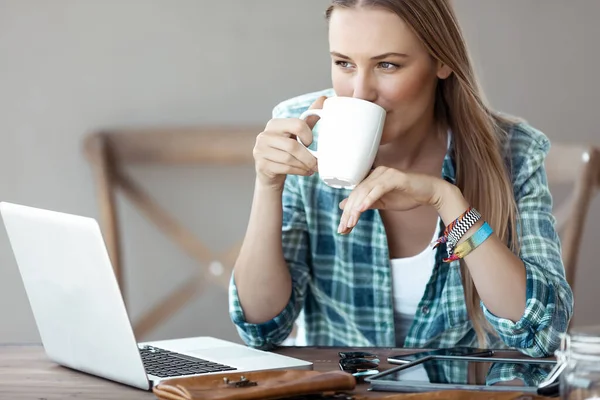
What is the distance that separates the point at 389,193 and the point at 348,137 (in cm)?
17

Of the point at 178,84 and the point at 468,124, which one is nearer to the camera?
the point at 468,124

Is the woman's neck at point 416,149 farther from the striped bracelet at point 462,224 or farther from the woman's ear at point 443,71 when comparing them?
the striped bracelet at point 462,224

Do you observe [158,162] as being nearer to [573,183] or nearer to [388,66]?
[573,183]

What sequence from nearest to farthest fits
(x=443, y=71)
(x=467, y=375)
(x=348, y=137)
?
(x=467, y=375)
(x=348, y=137)
(x=443, y=71)

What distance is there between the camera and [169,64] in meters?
2.33

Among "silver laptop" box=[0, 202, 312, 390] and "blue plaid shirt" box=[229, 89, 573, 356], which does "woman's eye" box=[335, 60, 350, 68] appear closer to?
"blue plaid shirt" box=[229, 89, 573, 356]

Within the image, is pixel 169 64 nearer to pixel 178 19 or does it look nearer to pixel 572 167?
pixel 178 19

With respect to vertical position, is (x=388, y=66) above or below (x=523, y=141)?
above

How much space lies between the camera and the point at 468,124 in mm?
1373

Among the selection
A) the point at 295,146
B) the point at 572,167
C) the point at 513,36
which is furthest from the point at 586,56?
the point at 295,146

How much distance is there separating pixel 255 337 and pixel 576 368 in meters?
0.61

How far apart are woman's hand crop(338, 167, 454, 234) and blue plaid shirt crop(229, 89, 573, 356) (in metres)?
0.17

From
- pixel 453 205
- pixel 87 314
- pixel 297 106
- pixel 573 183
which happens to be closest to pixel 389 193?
pixel 453 205

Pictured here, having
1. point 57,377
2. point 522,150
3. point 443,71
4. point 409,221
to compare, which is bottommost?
point 57,377
